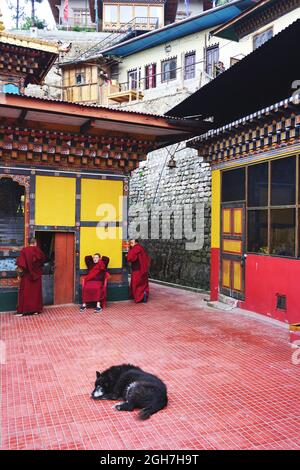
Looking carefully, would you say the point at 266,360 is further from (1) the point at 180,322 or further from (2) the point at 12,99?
(2) the point at 12,99

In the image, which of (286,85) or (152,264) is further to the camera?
(152,264)

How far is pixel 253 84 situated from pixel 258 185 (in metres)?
2.50

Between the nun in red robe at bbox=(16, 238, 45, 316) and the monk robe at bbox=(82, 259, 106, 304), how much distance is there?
3.46ft

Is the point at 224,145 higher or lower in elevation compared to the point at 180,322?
higher

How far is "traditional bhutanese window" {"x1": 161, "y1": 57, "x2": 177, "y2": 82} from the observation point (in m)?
22.3

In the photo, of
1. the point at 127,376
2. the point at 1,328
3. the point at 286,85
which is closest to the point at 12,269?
the point at 1,328

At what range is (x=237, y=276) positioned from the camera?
30.2 ft

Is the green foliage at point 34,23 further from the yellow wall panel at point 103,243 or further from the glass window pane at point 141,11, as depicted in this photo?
the yellow wall panel at point 103,243

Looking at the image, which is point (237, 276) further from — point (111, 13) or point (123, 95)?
point (111, 13)

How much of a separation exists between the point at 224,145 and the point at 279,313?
13.1ft

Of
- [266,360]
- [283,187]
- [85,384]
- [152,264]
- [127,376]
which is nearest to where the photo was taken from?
[127,376]

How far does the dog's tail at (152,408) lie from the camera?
390 centimetres

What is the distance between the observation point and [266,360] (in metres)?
5.70

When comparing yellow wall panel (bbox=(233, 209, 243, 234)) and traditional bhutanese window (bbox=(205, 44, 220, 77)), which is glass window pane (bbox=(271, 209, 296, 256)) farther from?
traditional bhutanese window (bbox=(205, 44, 220, 77))
